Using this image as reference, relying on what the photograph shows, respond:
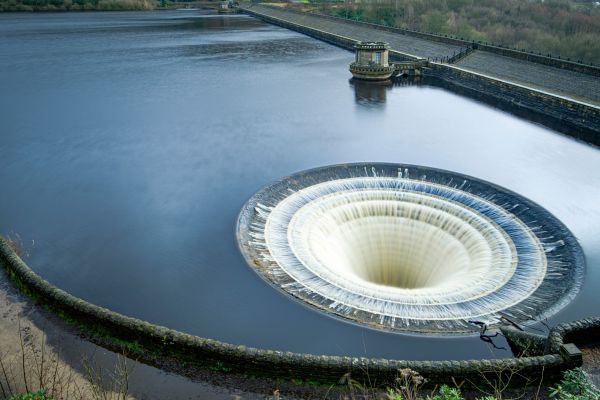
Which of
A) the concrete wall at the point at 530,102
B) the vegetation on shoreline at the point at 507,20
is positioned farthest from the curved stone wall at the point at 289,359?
the vegetation on shoreline at the point at 507,20

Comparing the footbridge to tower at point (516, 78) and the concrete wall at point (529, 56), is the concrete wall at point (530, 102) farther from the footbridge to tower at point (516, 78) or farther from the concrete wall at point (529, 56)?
the concrete wall at point (529, 56)

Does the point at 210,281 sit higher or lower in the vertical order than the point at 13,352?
lower

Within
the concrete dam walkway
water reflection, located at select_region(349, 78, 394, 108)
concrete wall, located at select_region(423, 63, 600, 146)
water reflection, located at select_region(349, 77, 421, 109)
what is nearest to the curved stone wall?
concrete wall, located at select_region(423, 63, 600, 146)

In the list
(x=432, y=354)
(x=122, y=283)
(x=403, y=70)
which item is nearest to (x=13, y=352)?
(x=122, y=283)

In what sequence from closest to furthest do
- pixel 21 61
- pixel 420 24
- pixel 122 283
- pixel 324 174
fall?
pixel 122 283 → pixel 324 174 → pixel 21 61 → pixel 420 24

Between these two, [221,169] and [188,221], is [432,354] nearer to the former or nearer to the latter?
[188,221]

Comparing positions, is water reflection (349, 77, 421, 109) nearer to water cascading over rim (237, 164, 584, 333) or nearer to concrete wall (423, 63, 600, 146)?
concrete wall (423, 63, 600, 146)
